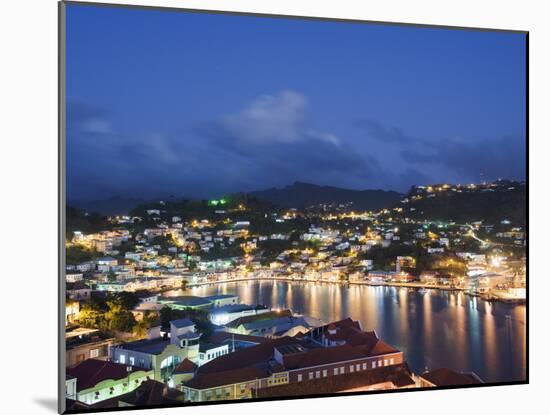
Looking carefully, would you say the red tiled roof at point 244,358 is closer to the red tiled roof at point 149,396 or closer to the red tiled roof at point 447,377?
the red tiled roof at point 149,396

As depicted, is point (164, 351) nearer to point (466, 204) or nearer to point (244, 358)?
point (244, 358)

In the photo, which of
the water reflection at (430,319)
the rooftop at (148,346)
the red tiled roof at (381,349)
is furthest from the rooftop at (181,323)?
the red tiled roof at (381,349)

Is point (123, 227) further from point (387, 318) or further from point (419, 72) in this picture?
point (419, 72)

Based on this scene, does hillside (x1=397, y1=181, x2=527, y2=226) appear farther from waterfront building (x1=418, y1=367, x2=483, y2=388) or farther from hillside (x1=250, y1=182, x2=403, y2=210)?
waterfront building (x1=418, y1=367, x2=483, y2=388)

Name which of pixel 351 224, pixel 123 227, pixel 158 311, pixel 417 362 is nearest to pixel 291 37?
pixel 351 224

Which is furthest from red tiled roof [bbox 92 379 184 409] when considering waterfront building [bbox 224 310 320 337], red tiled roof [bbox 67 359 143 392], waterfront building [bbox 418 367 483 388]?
waterfront building [bbox 418 367 483 388]

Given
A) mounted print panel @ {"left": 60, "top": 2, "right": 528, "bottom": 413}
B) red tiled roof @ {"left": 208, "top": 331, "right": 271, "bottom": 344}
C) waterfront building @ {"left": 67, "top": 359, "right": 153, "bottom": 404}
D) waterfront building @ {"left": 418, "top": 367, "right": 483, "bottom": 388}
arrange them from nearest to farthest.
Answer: waterfront building @ {"left": 67, "top": 359, "right": 153, "bottom": 404} < mounted print panel @ {"left": 60, "top": 2, "right": 528, "bottom": 413} < red tiled roof @ {"left": 208, "top": 331, "right": 271, "bottom": 344} < waterfront building @ {"left": 418, "top": 367, "right": 483, "bottom": 388}
